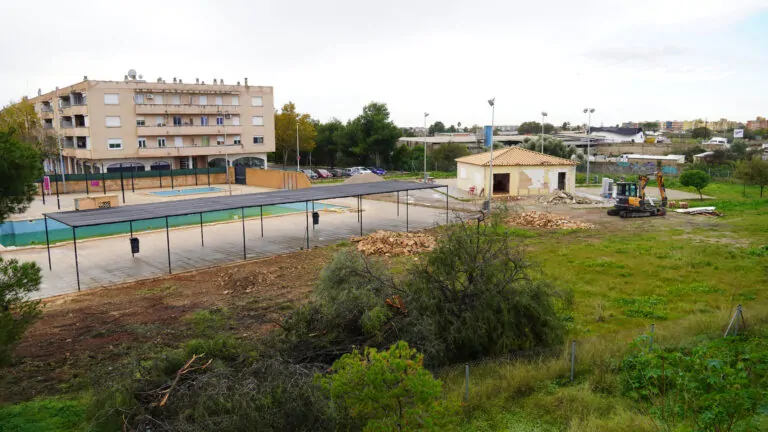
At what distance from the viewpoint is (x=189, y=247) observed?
27.1m

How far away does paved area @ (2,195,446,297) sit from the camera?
870 inches

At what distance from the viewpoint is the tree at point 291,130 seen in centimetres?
7588

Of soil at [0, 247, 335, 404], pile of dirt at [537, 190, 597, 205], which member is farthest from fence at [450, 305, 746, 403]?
pile of dirt at [537, 190, 597, 205]

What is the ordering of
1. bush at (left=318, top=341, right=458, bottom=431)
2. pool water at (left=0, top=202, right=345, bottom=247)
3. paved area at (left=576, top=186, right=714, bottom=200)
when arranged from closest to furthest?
bush at (left=318, top=341, right=458, bottom=431) < pool water at (left=0, top=202, right=345, bottom=247) < paved area at (left=576, top=186, right=714, bottom=200)

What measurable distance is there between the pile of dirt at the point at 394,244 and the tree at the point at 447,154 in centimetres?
4528

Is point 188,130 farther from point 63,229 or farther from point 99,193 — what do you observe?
point 63,229

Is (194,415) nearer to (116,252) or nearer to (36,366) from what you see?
(36,366)

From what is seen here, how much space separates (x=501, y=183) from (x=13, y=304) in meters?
43.3

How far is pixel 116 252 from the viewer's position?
26125 mm

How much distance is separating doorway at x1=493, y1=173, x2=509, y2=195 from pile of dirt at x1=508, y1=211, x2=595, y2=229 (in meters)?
13.8

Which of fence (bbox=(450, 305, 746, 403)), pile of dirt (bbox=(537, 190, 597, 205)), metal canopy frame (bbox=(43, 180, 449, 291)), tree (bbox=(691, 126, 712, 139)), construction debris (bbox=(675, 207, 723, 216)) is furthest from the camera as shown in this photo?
tree (bbox=(691, 126, 712, 139))

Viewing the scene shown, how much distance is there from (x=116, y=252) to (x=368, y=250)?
39.3ft

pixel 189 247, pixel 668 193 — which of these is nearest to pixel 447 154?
pixel 668 193

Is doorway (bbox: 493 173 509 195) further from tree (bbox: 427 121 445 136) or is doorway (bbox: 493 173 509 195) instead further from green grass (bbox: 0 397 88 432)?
tree (bbox: 427 121 445 136)
